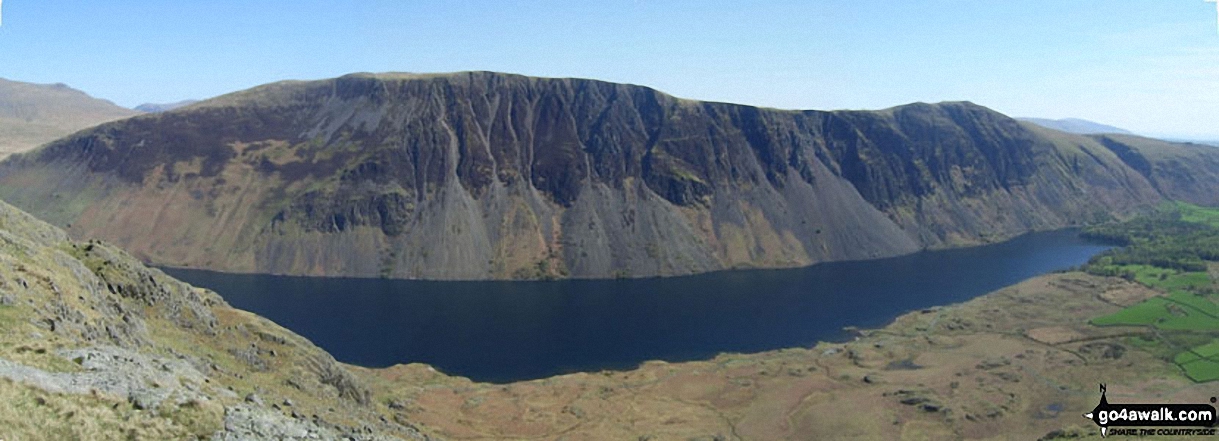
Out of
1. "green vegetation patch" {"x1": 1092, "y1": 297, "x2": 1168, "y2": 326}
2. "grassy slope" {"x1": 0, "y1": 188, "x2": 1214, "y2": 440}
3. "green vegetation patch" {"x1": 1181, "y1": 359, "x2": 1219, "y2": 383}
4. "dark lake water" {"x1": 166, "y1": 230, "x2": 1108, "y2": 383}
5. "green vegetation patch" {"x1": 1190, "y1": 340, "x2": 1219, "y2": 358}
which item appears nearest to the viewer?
"grassy slope" {"x1": 0, "y1": 188, "x2": 1214, "y2": 440}

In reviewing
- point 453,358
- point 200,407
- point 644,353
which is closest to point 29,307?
point 200,407

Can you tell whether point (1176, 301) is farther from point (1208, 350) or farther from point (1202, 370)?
point (1202, 370)

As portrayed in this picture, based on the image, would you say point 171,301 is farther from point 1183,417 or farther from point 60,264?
point 1183,417

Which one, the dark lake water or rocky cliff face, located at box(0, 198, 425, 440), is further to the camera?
the dark lake water

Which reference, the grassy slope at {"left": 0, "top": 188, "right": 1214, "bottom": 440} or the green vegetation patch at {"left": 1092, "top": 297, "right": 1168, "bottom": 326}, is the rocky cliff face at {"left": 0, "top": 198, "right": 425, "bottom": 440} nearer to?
the grassy slope at {"left": 0, "top": 188, "right": 1214, "bottom": 440}

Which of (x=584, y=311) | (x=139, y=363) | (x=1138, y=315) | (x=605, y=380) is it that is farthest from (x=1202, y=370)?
(x=139, y=363)

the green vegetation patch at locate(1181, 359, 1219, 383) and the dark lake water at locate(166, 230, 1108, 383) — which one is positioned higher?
the dark lake water at locate(166, 230, 1108, 383)

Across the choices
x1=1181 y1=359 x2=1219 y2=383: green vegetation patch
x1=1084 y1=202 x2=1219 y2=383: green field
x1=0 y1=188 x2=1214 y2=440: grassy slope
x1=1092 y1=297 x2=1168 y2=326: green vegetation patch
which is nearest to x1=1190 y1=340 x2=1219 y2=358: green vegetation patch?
x1=1084 y1=202 x2=1219 y2=383: green field
